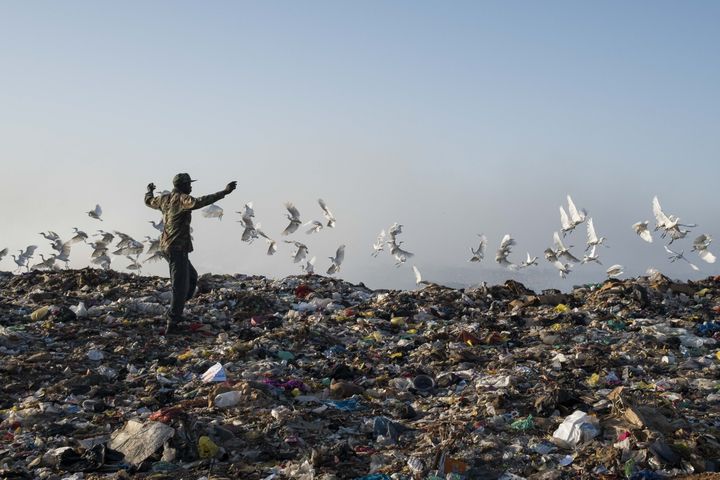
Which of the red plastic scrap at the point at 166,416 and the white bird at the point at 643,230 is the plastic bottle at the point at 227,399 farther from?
the white bird at the point at 643,230

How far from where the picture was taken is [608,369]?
6559 mm

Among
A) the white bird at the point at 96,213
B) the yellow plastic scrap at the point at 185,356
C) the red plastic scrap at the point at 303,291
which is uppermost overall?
the white bird at the point at 96,213

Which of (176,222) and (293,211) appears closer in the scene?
(176,222)

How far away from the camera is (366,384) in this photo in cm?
649

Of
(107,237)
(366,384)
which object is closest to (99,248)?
(107,237)

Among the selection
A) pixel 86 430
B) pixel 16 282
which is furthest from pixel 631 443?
pixel 16 282

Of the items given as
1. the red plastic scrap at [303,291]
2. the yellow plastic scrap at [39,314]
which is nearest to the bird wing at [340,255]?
the red plastic scrap at [303,291]

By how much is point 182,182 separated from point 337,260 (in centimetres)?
769

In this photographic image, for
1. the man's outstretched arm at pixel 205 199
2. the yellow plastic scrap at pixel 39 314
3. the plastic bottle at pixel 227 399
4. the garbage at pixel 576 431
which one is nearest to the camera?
the garbage at pixel 576 431

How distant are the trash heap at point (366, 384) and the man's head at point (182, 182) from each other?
179cm

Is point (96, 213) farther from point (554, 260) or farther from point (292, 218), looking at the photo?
point (554, 260)

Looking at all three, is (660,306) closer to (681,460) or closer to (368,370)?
(368,370)

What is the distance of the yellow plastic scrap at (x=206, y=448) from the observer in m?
4.57

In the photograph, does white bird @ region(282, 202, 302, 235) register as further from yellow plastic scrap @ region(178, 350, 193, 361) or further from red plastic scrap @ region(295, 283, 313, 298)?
yellow plastic scrap @ region(178, 350, 193, 361)
